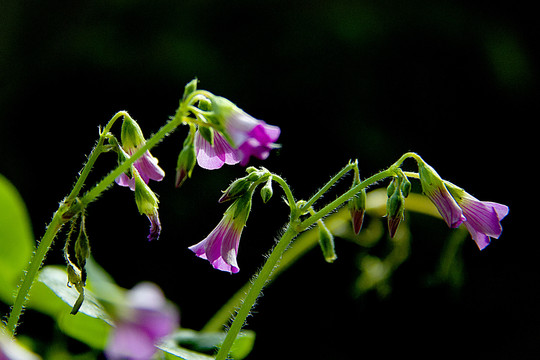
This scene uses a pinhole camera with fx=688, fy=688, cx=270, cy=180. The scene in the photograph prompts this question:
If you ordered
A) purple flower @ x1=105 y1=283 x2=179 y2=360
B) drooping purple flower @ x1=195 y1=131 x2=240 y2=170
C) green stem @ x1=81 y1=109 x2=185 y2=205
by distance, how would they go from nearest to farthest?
purple flower @ x1=105 y1=283 x2=179 y2=360 < green stem @ x1=81 y1=109 x2=185 y2=205 < drooping purple flower @ x1=195 y1=131 x2=240 y2=170

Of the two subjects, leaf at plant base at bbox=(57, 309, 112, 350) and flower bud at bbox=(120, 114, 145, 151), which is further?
leaf at plant base at bbox=(57, 309, 112, 350)

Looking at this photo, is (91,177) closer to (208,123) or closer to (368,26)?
(368,26)

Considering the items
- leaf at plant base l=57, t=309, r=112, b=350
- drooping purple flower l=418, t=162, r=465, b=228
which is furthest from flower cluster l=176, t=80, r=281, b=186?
leaf at plant base l=57, t=309, r=112, b=350

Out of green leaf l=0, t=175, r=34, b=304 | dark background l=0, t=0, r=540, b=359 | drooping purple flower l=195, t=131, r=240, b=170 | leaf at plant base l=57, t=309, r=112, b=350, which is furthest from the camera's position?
dark background l=0, t=0, r=540, b=359

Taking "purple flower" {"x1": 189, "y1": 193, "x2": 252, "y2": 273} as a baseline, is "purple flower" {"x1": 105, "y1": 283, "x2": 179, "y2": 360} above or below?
below

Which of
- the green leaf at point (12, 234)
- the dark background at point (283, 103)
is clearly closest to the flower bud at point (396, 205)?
the green leaf at point (12, 234)

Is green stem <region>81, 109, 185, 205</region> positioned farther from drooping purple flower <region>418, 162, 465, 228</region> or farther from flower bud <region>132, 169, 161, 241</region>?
drooping purple flower <region>418, 162, 465, 228</region>

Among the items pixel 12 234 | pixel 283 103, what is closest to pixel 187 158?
pixel 12 234
